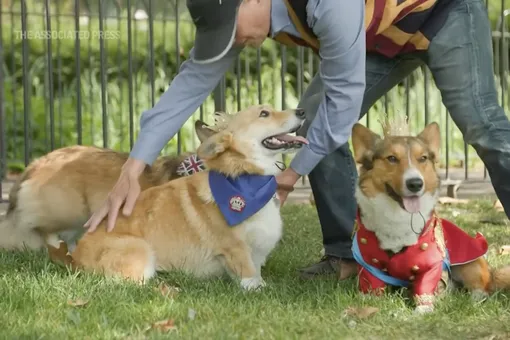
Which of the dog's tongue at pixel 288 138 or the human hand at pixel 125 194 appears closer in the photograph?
the dog's tongue at pixel 288 138

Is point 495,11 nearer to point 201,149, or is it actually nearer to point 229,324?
point 201,149

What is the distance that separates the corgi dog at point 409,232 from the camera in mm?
3996

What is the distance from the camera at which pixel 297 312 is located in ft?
12.7

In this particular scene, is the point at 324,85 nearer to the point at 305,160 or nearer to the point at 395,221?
the point at 305,160

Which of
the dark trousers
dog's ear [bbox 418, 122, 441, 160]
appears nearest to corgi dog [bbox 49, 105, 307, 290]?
dog's ear [bbox 418, 122, 441, 160]

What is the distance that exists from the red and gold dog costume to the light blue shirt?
0.40 metres

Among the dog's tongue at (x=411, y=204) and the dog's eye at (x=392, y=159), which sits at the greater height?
the dog's eye at (x=392, y=159)

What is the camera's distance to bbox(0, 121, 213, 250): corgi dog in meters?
5.36

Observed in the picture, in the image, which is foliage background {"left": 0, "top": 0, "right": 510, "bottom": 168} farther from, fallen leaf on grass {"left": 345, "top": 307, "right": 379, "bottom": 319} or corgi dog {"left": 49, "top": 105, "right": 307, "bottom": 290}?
fallen leaf on grass {"left": 345, "top": 307, "right": 379, "bottom": 319}

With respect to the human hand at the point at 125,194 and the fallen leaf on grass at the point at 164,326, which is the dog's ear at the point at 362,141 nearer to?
the human hand at the point at 125,194

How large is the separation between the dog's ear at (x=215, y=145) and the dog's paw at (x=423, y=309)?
1.27 meters

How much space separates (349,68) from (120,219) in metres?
1.44

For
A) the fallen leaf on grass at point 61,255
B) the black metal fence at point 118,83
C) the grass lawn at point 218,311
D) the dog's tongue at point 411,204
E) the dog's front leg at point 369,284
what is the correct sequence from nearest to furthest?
the grass lawn at point 218,311
the dog's tongue at point 411,204
the dog's front leg at point 369,284
the fallen leaf on grass at point 61,255
the black metal fence at point 118,83

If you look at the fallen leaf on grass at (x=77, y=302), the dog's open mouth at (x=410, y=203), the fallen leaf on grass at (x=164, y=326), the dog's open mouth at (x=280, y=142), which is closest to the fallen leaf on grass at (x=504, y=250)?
the dog's open mouth at (x=410, y=203)
